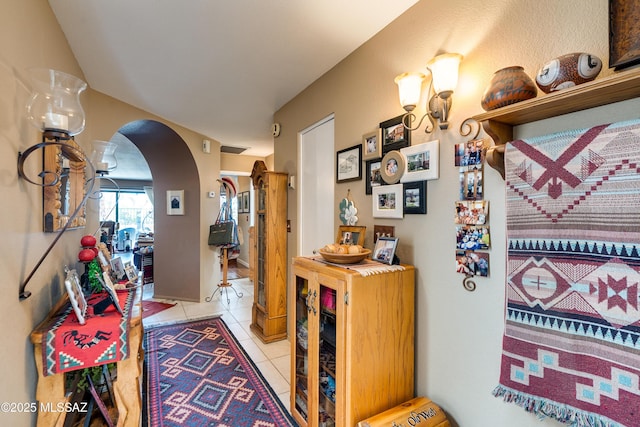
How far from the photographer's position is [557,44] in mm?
1028

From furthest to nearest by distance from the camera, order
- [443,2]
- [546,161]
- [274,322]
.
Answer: [274,322] < [443,2] < [546,161]

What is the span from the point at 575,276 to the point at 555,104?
566 millimetres

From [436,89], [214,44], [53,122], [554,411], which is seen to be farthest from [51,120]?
[554,411]

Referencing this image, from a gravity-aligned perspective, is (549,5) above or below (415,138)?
above

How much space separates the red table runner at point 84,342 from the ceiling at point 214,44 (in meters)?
1.72

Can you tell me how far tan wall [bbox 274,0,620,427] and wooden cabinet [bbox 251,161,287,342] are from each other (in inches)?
54.5

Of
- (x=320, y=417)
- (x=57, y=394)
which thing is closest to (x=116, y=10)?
(x=57, y=394)

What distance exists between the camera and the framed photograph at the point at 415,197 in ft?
4.95

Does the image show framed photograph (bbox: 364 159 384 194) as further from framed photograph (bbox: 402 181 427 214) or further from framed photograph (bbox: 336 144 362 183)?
framed photograph (bbox: 402 181 427 214)

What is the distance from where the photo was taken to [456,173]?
1.36 meters

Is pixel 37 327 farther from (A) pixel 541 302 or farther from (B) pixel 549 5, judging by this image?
(B) pixel 549 5

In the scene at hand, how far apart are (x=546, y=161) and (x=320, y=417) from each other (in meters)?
1.66

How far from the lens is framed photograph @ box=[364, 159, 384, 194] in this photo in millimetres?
1808

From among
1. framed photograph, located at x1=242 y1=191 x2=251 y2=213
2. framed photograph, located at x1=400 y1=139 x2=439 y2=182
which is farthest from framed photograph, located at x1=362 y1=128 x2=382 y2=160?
framed photograph, located at x1=242 y1=191 x2=251 y2=213
